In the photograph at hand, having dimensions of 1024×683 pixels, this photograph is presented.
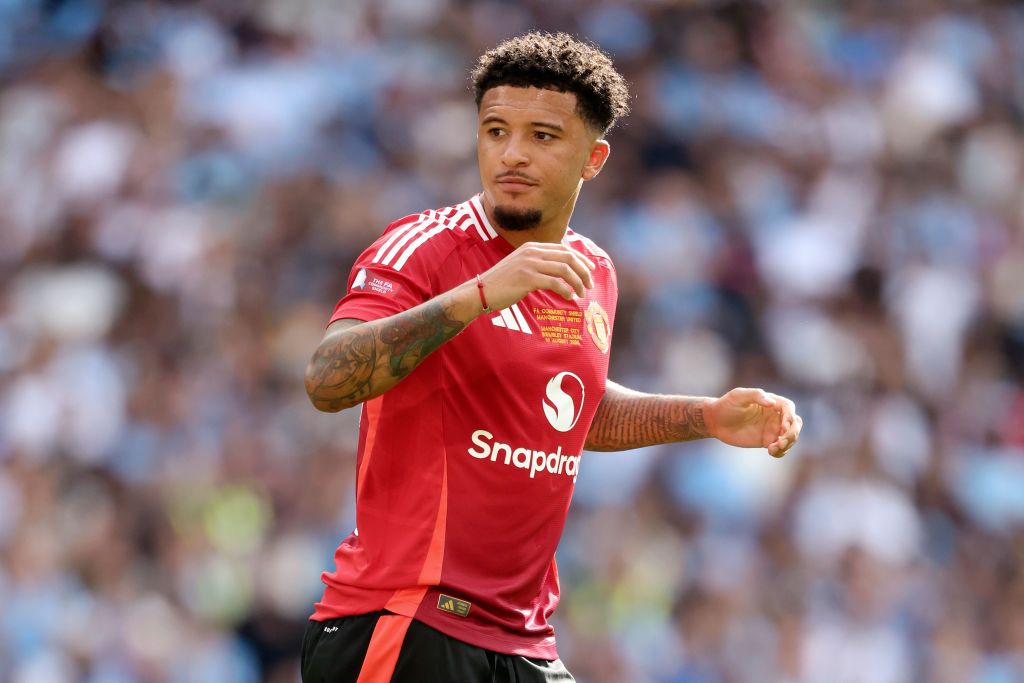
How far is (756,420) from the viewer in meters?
4.02

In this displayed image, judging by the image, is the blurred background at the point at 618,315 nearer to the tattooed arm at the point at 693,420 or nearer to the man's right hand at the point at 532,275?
the tattooed arm at the point at 693,420

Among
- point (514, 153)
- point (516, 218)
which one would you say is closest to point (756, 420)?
point (516, 218)

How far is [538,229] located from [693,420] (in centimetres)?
76

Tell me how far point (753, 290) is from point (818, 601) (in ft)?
8.04

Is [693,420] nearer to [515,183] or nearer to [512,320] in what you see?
[512,320]

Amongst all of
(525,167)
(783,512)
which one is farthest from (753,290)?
(525,167)

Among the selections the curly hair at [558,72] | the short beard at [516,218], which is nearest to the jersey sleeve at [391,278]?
the short beard at [516,218]

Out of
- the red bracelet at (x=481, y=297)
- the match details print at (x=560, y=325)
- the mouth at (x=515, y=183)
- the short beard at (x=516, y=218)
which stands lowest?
the red bracelet at (x=481, y=297)

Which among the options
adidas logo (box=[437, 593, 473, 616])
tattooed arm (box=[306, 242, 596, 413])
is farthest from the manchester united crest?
adidas logo (box=[437, 593, 473, 616])

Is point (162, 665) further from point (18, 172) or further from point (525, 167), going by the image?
point (525, 167)

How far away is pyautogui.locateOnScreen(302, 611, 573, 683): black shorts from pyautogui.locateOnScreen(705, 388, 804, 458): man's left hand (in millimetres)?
904

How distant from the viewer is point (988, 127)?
1137 centimetres

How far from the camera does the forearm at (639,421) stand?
4.26 metres

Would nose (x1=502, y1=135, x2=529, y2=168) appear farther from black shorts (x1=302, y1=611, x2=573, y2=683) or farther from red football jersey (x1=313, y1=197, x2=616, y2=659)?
black shorts (x1=302, y1=611, x2=573, y2=683)
